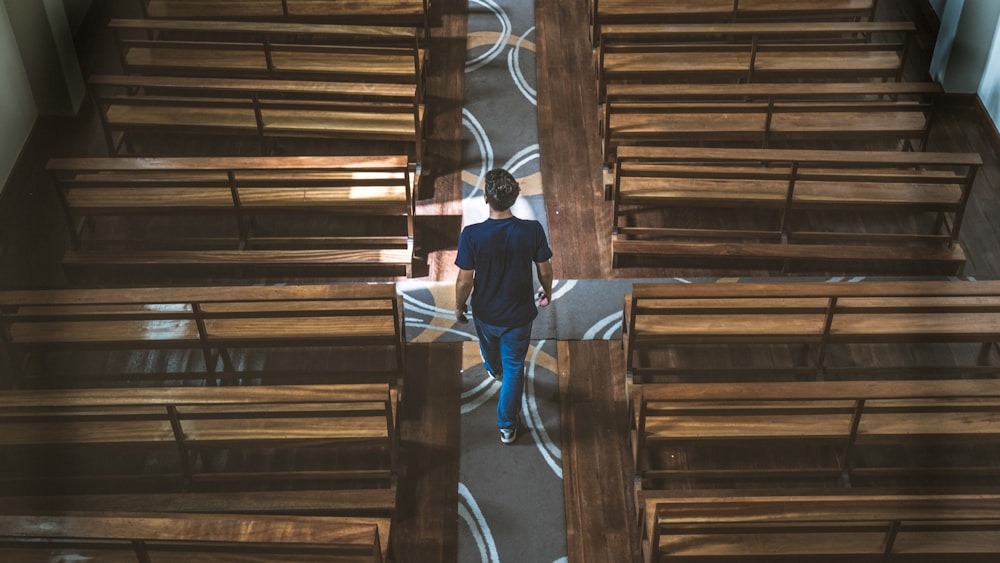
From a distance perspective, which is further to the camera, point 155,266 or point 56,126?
point 56,126

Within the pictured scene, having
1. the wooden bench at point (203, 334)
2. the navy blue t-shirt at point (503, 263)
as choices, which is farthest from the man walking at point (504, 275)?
the wooden bench at point (203, 334)

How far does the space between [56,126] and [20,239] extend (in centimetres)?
111

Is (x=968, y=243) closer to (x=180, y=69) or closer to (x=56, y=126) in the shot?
(x=180, y=69)

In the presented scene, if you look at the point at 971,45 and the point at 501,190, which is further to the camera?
the point at 971,45

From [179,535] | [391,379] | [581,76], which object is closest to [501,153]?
[581,76]

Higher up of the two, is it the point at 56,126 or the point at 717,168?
the point at 56,126

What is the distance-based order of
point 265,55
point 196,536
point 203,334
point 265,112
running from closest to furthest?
point 196,536 → point 203,334 → point 265,112 → point 265,55

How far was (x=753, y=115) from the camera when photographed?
6.81m

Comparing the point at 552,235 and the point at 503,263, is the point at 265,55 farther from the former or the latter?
the point at 503,263

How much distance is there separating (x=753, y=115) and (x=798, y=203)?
0.80 meters

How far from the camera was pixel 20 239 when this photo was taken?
6590 mm

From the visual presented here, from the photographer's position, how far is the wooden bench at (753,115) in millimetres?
6629

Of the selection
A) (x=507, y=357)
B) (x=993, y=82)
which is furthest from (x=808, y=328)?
(x=993, y=82)

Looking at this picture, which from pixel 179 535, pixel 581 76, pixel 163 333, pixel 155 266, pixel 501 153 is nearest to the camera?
pixel 179 535
